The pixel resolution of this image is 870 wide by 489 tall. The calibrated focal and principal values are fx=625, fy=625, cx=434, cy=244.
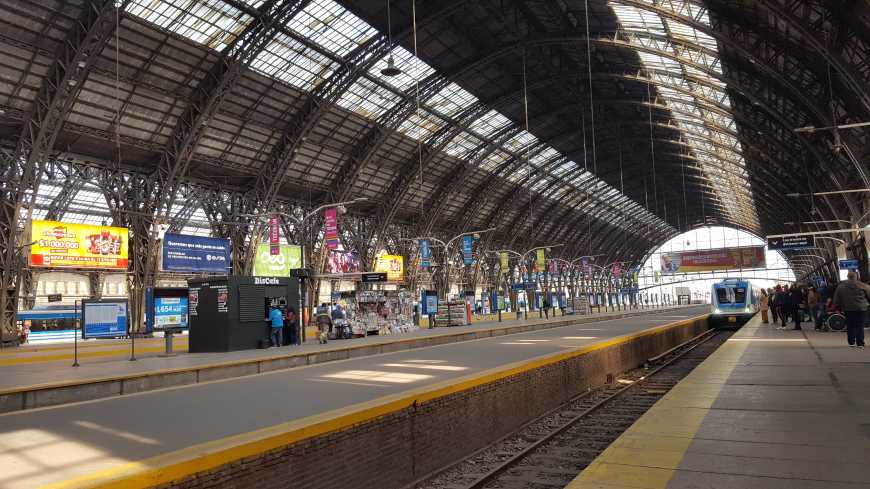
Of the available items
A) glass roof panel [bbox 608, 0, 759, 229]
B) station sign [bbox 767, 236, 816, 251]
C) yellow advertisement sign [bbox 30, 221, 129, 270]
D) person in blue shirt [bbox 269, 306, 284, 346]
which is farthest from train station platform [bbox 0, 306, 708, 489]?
station sign [bbox 767, 236, 816, 251]

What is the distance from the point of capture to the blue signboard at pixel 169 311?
30.3m

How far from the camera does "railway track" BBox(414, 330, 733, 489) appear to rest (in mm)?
8289

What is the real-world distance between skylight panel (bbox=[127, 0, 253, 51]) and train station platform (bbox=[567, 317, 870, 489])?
30.1 metres

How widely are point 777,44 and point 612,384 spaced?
56.8ft

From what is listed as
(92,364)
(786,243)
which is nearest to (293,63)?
(92,364)

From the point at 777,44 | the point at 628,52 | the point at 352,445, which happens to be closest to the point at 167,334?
the point at 352,445

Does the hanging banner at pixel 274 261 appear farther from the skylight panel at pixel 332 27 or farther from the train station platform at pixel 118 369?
the train station platform at pixel 118 369

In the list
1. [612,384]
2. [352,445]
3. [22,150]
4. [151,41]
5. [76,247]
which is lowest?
[612,384]

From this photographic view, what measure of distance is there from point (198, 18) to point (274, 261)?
17523mm

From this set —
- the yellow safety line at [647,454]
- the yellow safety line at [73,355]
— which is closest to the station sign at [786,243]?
the yellow safety line at [73,355]

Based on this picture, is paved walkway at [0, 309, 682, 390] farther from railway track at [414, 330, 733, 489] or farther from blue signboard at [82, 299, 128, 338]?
railway track at [414, 330, 733, 489]

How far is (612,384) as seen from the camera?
1766cm

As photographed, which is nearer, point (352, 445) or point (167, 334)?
point (352, 445)

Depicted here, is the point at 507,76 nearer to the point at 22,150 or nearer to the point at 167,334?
the point at 22,150
